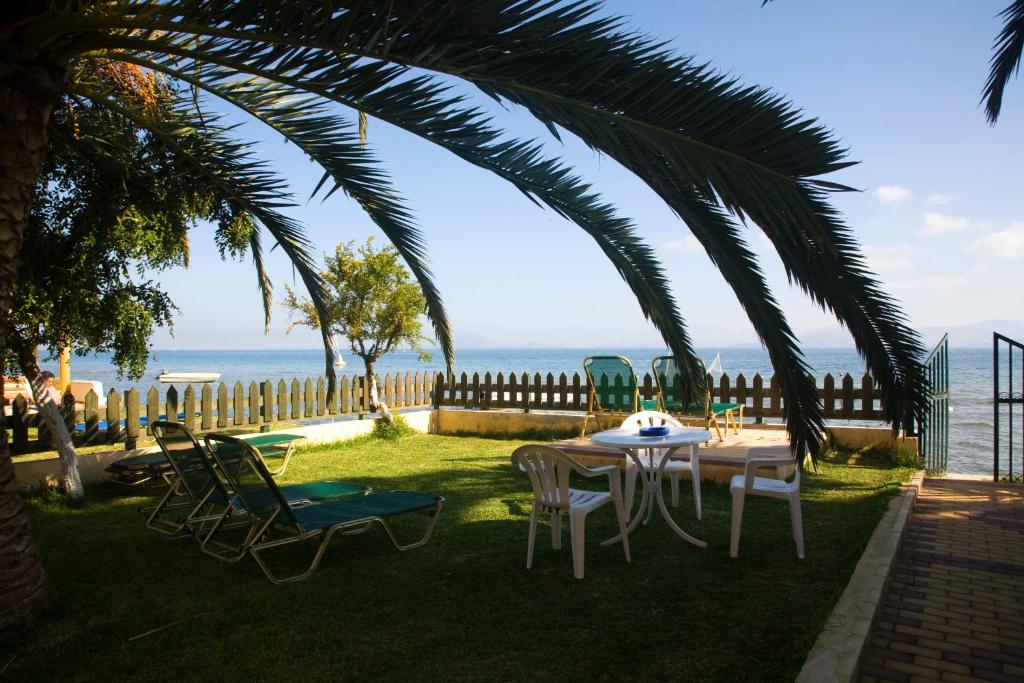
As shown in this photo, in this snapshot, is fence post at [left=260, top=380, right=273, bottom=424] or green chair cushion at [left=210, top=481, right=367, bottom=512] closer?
green chair cushion at [left=210, top=481, right=367, bottom=512]

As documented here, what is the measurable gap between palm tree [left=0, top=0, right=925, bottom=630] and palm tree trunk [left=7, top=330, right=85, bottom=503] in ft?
8.75

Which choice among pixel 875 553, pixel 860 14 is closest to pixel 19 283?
pixel 875 553

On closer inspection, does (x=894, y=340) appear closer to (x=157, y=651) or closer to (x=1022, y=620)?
(x=1022, y=620)

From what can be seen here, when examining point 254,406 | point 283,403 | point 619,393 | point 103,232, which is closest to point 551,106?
point 103,232

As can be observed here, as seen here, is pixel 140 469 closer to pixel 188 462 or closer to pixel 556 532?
pixel 188 462

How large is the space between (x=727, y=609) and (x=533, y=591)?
103cm

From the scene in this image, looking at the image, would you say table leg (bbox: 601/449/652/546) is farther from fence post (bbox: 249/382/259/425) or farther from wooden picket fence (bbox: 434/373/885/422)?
fence post (bbox: 249/382/259/425)

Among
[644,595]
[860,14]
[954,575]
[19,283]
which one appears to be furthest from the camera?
[860,14]

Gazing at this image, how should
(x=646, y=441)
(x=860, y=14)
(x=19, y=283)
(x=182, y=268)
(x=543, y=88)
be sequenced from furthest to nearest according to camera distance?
(x=860, y=14)
(x=182, y=268)
(x=19, y=283)
(x=646, y=441)
(x=543, y=88)

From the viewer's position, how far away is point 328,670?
8.98ft

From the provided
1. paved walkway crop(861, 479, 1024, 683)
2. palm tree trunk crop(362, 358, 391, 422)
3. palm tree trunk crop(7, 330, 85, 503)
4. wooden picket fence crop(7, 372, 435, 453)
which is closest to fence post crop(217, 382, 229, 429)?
wooden picket fence crop(7, 372, 435, 453)

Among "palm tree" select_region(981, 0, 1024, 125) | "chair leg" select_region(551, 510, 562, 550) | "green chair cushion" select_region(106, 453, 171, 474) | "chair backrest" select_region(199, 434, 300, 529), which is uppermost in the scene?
"palm tree" select_region(981, 0, 1024, 125)

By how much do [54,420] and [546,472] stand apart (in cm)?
459

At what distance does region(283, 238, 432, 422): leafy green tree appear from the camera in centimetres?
1111
